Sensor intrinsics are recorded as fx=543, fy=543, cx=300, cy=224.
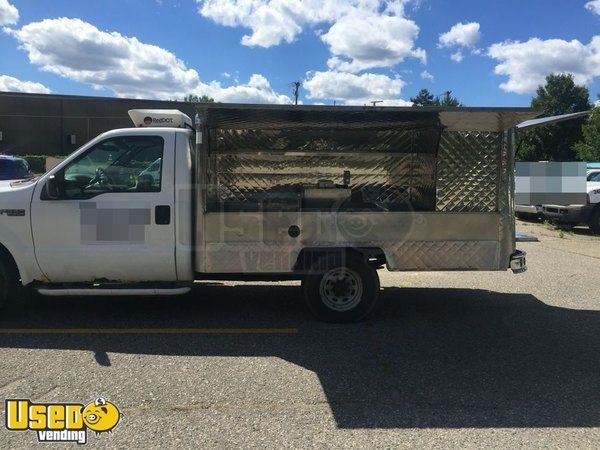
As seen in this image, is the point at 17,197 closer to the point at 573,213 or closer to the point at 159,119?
the point at 159,119

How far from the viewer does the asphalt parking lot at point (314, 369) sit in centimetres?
350

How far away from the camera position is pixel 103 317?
19.2 ft

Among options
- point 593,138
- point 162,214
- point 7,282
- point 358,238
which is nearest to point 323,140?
point 358,238

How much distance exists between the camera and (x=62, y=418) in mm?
3645

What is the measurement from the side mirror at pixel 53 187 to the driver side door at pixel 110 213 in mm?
11

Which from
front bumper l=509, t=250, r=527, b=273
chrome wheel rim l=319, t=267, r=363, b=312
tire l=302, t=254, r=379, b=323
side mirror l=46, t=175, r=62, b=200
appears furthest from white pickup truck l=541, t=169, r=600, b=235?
side mirror l=46, t=175, r=62, b=200

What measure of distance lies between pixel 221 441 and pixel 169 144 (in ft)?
10.1

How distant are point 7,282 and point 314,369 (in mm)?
3255

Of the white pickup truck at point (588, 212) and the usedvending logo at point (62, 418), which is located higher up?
the white pickup truck at point (588, 212)

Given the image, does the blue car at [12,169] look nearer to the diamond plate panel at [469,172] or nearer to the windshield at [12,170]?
the windshield at [12,170]

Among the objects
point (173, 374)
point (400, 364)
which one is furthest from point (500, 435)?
point (173, 374)

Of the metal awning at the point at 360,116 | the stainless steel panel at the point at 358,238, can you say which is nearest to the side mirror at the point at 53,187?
the stainless steel panel at the point at 358,238

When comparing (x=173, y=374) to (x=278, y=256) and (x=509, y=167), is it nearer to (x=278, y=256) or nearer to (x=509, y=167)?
(x=278, y=256)

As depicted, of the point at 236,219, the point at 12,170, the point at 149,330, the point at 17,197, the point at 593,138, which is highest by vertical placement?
the point at 593,138
